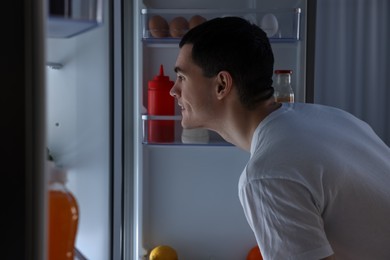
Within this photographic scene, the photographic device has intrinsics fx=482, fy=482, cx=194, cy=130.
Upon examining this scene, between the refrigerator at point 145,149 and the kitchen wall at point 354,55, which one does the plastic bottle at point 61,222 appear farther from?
the kitchen wall at point 354,55

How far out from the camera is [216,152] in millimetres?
1850

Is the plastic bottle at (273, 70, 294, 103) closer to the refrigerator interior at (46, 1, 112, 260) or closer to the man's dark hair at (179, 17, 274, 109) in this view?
the man's dark hair at (179, 17, 274, 109)

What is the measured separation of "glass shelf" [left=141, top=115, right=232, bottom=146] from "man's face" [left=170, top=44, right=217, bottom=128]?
0.33m

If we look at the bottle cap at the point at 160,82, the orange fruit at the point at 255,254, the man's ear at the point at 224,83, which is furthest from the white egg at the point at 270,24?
the orange fruit at the point at 255,254

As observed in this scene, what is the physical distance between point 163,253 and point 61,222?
Answer: 1.12m

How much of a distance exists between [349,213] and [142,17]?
101cm

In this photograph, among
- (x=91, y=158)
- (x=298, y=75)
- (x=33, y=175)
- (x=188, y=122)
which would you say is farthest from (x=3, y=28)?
(x=298, y=75)

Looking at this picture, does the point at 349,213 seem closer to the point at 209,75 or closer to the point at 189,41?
the point at 209,75

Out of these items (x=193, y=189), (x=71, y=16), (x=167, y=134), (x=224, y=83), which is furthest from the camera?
(x=193, y=189)

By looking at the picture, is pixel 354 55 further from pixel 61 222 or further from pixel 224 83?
pixel 61 222

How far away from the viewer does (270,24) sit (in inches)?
64.9

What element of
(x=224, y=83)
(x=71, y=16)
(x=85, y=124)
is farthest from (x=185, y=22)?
(x=71, y=16)

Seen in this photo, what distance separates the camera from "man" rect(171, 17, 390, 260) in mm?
923

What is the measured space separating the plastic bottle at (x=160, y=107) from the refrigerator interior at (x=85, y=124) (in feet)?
1.09
